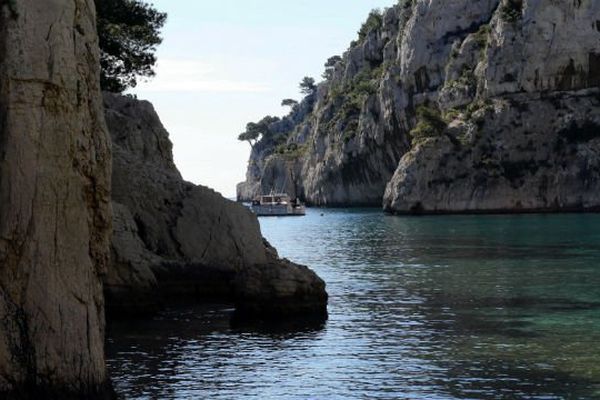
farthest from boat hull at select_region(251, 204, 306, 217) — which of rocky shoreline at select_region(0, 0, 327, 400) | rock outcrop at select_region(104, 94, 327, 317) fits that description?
rocky shoreline at select_region(0, 0, 327, 400)

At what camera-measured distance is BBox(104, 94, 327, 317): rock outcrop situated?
32.1 metres

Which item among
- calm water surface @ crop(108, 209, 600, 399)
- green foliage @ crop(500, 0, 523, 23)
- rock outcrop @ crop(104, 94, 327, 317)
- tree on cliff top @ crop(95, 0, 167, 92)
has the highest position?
green foliage @ crop(500, 0, 523, 23)

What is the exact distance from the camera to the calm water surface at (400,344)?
845 inches

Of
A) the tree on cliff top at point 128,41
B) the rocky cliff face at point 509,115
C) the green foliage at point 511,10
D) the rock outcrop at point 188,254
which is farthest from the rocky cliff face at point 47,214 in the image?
the green foliage at point 511,10

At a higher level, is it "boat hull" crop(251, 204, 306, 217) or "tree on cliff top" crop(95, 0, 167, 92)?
"tree on cliff top" crop(95, 0, 167, 92)

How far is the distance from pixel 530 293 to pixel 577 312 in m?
5.94

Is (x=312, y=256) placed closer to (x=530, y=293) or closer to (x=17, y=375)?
Result: (x=530, y=293)

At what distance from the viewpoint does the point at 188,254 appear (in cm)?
3850

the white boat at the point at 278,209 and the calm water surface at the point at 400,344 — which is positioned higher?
the white boat at the point at 278,209

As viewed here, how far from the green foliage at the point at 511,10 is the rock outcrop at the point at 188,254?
102744mm

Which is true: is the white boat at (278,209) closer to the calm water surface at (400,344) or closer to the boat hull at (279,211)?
the boat hull at (279,211)

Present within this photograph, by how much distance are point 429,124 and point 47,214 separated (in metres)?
129

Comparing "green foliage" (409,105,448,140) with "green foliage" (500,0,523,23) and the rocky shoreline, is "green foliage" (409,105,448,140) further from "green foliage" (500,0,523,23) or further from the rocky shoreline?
the rocky shoreline

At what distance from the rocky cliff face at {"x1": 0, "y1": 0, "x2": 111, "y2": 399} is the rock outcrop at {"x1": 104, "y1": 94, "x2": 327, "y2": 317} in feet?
44.7
